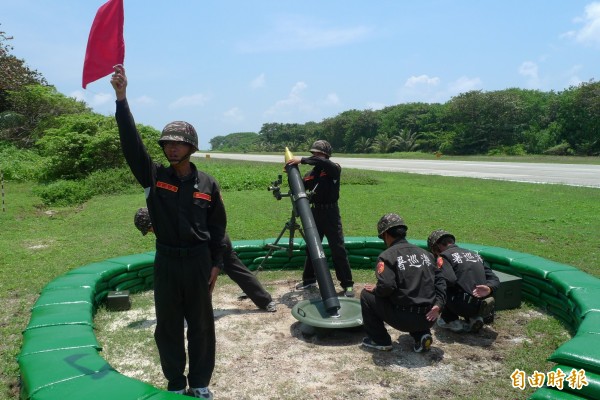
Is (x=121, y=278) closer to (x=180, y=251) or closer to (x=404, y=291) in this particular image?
(x=180, y=251)

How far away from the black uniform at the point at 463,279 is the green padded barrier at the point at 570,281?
753 mm

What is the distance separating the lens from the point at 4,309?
5.60m

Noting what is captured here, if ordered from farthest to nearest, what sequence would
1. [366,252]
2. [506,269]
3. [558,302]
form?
[366,252] → [506,269] → [558,302]

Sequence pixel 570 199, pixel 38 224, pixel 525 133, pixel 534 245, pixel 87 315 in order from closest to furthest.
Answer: pixel 87 315
pixel 534 245
pixel 38 224
pixel 570 199
pixel 525 133

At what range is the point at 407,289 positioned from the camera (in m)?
4.20

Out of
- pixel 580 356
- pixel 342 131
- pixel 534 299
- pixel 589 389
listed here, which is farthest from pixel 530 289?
pixel 342 131

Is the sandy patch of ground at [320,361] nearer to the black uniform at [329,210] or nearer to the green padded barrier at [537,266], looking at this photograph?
the green padded barrier at [537,266]

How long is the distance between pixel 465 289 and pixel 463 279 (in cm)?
9

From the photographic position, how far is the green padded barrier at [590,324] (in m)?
3.73

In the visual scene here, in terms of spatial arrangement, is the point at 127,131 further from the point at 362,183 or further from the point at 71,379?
the point at 362,183

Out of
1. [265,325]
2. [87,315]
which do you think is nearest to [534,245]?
[265,325]

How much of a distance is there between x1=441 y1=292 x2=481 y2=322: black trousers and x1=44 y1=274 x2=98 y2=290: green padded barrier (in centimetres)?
355

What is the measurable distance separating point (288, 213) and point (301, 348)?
772 cm

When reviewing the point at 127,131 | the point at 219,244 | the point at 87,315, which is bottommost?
the point at 87,315
